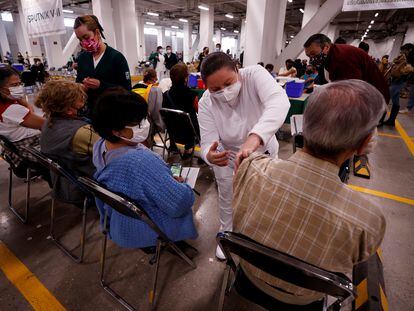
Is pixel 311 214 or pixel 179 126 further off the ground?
pixel 311 214

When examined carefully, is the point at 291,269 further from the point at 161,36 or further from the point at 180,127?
the point at 161,36

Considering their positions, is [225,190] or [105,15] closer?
[225,190]

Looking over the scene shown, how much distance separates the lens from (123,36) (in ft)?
33.5

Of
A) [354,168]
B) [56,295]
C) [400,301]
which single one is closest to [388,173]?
[354,168]

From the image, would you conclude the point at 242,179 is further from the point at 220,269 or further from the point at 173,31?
the point at 173,31

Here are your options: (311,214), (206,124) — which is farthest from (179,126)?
(311,214)

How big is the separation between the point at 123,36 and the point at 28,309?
10898mm

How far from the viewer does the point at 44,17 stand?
15.1 feet

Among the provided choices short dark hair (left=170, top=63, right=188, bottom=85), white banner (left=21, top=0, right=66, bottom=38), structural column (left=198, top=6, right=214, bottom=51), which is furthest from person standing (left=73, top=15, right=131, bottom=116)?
structural column (left=198, top=6, right=214, bottom=51)

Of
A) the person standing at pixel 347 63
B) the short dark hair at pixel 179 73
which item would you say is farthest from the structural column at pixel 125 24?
the person standing at pixel 347 63

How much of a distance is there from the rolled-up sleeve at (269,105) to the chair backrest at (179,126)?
136cm

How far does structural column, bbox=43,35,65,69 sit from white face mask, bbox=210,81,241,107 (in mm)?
14499

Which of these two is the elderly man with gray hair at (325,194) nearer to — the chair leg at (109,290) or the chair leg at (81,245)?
the chair leg at (109,290)

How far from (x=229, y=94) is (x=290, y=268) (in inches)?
37.3
